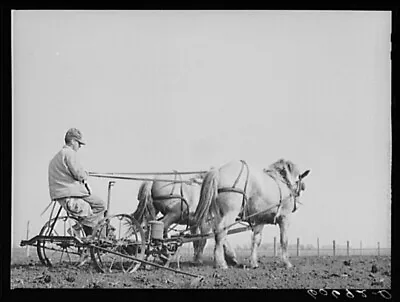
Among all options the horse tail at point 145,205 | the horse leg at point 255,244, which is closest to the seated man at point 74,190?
the horse tail at point 145,205

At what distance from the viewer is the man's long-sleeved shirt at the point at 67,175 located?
4551 millimetres

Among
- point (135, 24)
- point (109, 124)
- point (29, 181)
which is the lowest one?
point (29, 181)

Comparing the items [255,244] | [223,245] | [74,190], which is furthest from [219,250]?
[74,190]

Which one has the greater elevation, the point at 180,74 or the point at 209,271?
the point at 180,74

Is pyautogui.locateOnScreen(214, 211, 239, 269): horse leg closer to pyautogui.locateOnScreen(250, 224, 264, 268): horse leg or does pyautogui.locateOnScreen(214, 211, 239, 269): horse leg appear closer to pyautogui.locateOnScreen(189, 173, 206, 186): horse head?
pyautogui.locateOnScreen(250, 224, 264, 268): horse leg

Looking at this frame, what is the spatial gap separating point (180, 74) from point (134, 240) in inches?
33.3

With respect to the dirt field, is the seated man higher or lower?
higher

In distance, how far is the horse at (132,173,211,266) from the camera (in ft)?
15.0

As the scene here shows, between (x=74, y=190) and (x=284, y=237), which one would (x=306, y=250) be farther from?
(x=74, y=190)

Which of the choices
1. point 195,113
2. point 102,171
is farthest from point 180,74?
point 102,171

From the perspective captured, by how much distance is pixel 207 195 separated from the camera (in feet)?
15.0

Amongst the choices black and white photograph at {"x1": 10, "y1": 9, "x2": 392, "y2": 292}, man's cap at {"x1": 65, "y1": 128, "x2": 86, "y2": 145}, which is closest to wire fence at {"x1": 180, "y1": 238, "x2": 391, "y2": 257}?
black and white photograph at {"x1": 10, "y1": 9, "x2": 392, "y2": 292}
